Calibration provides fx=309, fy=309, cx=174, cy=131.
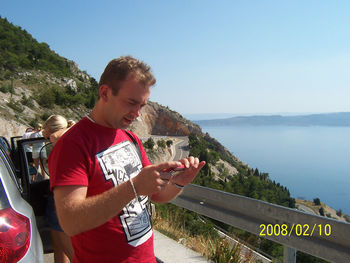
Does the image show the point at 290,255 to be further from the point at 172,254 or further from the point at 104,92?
the point at 104,92

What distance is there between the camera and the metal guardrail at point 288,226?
241 cm

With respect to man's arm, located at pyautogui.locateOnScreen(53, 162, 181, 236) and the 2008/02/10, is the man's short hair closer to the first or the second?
man's arm, located at pyautogui.locateOnScreen(53, 162, 181, 236)

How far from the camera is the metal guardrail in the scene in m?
2.41

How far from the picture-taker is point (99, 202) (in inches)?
50.2

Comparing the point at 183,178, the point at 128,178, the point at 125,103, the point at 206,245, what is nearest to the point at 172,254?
the point at 206,245

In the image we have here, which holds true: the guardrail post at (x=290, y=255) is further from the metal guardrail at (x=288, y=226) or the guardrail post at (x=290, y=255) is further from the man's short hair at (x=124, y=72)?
the man's short hair at (x=124, y=72)

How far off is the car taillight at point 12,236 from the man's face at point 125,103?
2.16 ft

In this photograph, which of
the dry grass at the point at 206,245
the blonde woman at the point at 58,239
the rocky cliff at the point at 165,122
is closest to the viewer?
the blonde woman at the point at 58,239

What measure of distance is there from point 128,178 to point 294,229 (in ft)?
5.86

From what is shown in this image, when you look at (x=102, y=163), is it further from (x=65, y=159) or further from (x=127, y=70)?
(x=127, y=70)

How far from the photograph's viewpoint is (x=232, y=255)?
3264 mm

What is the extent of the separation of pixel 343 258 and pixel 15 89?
4723cm

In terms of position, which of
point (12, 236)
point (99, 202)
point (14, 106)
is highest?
point (14, 106)

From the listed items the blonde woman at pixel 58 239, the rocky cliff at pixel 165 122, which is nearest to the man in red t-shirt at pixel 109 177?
the blonde woman at pixel 58 239
